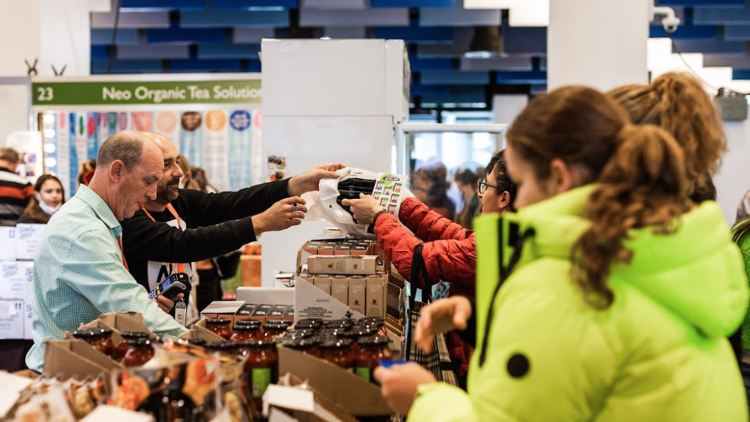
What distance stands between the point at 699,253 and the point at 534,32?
11.0 metres

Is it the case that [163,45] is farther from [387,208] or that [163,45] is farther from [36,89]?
[387,208]

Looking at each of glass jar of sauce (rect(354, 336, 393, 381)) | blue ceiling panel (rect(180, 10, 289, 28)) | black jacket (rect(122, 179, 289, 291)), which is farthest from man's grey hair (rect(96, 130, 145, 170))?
blue ceiling panel (rect(180, 10, 289, 28))

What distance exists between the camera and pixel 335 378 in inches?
63.1

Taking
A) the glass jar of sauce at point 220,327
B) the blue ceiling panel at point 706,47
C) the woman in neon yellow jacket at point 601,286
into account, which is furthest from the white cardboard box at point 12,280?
the blue ceiling panel at point 706,47

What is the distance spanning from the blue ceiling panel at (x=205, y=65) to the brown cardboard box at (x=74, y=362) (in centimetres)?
1262

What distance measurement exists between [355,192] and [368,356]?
1.47 m

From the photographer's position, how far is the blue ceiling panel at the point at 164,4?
947cm

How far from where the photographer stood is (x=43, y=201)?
21.2 feet

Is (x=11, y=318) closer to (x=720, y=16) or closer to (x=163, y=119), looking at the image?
(x=163, y=119)

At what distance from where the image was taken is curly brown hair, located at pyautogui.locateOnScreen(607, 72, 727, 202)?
4.95ft

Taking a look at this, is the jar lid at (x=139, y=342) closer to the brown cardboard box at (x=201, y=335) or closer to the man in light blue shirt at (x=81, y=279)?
the brown cardboard box at (x=201, y=335)

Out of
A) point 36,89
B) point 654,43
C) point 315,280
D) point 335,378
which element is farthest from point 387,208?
point 654,43

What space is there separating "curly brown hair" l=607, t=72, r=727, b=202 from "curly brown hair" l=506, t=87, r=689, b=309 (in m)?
0.28

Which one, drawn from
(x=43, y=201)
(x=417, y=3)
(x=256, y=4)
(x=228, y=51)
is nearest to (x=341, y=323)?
(x=43, y=201)
